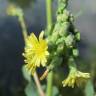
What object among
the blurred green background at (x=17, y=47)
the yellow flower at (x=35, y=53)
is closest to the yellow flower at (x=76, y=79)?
the yellow flower at (x=35, y=53)

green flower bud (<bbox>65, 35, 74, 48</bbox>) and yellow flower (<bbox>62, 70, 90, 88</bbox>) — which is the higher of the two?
green flower bud (<bbox>65, 35, 74, 48</bbox>)

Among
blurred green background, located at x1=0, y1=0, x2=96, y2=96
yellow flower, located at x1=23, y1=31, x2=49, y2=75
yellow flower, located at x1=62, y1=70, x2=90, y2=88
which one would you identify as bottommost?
blurred green background, located at x1=0, y1=0, x2=96, y2=96

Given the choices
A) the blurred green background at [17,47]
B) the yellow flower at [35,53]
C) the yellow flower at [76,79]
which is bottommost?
the blurred green background at [17,47]

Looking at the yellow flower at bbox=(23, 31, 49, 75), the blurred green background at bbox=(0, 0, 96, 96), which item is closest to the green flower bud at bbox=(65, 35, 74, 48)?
the yellow flower at bbox=(23, 31, 49, 75)

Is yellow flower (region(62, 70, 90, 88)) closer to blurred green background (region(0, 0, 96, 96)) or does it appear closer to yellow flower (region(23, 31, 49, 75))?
yellow flower (region(23, 31, 49, 75))

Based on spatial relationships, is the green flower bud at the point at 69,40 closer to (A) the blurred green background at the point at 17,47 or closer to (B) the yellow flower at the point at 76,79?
(B) the yellow flower at the point at 76,79

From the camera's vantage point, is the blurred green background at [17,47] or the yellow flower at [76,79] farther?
the blurred green background at [17,47]

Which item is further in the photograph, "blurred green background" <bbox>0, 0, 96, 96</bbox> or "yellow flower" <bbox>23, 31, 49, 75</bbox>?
"blurred green background" <bbox>0, 0, 96, 96</bbox>

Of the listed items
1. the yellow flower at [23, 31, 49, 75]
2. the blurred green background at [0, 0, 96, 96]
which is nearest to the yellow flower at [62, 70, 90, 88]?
the yellow flower at [23, 31, 49, 75]

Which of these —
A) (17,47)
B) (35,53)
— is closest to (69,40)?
(35,53)
